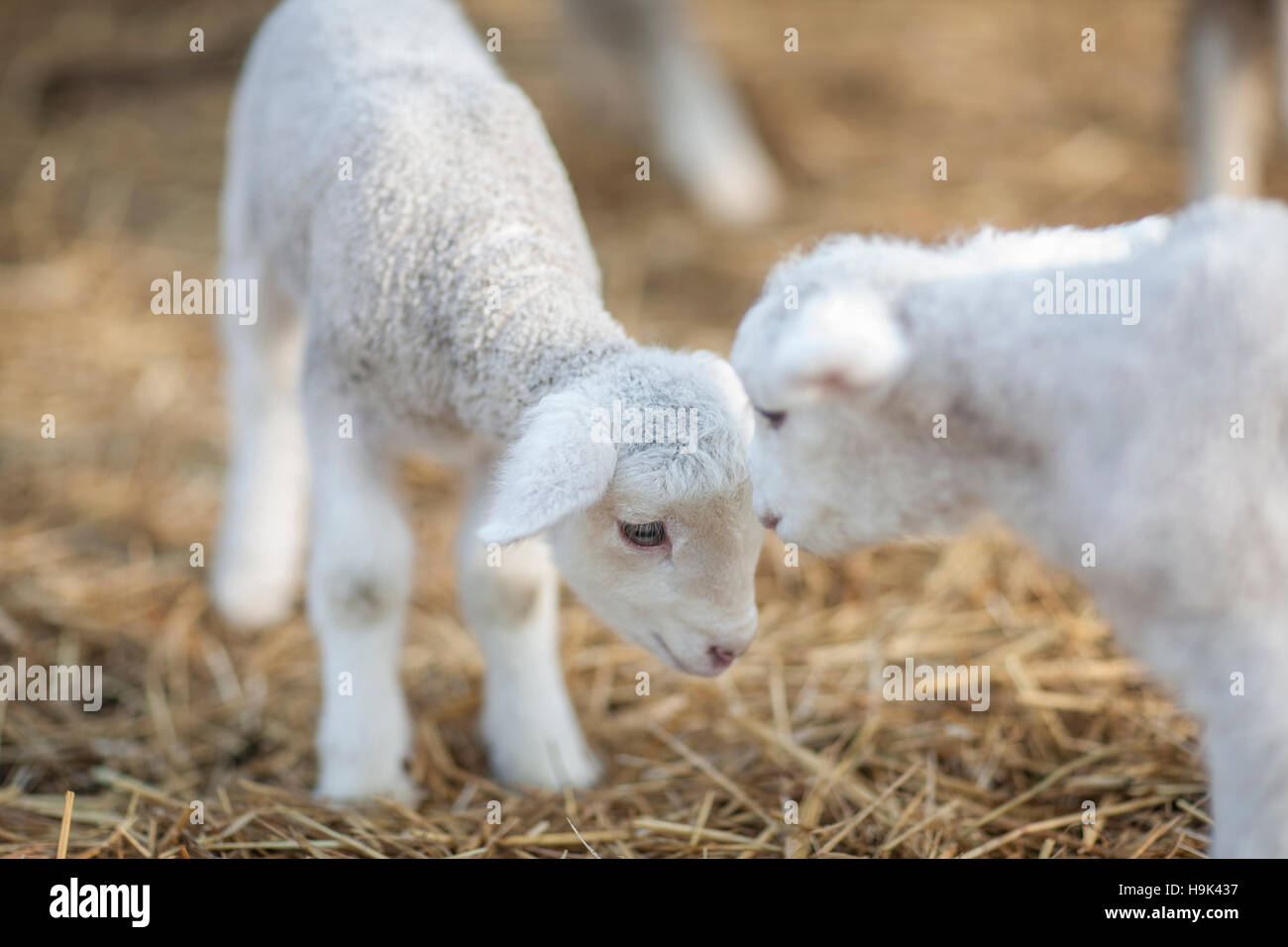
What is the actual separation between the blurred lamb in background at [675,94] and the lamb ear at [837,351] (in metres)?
4.53

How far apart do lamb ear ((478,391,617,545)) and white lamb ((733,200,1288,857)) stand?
293 millimetres

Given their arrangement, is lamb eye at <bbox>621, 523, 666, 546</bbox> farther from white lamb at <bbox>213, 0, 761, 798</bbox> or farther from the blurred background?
the blurred background

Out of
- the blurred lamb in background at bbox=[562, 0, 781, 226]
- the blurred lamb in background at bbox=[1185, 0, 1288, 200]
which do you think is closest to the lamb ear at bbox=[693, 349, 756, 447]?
the blurred lamb in background at bbox=[1185, 0, 1288, 200]

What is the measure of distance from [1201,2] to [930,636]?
9.55 feet

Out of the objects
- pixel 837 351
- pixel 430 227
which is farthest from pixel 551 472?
pixel 430 227

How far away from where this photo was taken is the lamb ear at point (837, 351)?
2.02 metres

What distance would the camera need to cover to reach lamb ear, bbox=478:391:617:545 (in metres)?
2.22

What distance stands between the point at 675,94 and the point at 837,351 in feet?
16.0

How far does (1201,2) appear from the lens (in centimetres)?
502

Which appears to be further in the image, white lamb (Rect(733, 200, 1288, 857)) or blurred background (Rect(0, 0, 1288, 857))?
blurred background (Rect(0, 0, 1288, 857))

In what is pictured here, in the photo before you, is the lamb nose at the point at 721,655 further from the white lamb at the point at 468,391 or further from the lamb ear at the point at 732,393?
the lamb ear at the point at 732,393

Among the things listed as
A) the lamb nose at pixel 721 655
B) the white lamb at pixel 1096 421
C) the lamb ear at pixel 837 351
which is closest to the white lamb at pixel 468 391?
the lamb nose at pixel 721 655
